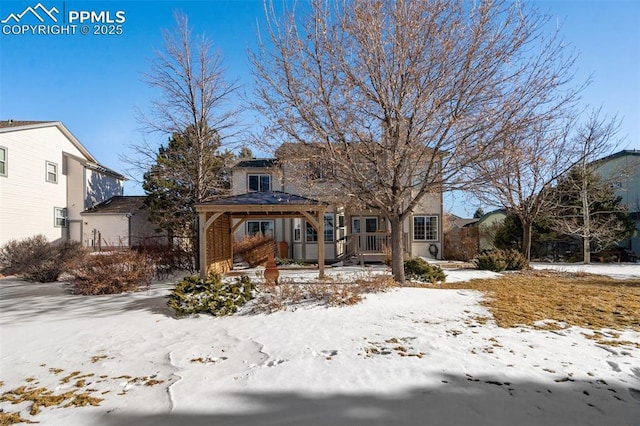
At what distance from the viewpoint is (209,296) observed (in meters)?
7.29

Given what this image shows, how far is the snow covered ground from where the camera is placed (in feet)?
10.8

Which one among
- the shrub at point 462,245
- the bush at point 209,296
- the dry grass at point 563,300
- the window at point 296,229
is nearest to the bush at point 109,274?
the bush at point 209,296

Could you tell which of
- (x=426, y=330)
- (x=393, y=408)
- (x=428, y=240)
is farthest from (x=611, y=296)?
(x=428, y=240)

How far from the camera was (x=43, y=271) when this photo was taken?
11.8m

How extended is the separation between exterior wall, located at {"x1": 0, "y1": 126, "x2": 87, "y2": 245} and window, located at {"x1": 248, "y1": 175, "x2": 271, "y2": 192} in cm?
1204

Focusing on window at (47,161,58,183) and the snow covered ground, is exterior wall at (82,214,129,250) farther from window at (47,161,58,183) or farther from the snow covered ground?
the snow covered ground

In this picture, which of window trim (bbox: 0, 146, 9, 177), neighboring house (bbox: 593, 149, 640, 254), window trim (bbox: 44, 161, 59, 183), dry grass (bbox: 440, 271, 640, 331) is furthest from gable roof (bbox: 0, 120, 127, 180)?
neighboring house (bbox: 593, 149, 640, 254)

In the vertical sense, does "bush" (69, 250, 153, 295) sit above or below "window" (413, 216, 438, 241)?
below

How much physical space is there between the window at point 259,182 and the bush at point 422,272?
11.3 m

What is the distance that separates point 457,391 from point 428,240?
16.9m

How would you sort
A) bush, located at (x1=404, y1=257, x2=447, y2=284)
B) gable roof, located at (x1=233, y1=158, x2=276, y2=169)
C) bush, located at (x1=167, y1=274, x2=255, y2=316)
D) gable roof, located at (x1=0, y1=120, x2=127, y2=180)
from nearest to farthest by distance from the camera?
bush, located at (x1=167, y1=274, x2=255, y2=316) < bush, located at (x1=404, y1=257, x2=447, y2=284) < gable roof, located at (x1=0, y1=120, x2=127, y2=180) < gable roof, located at (x1=233, y1=158, x2=276, y2=169)

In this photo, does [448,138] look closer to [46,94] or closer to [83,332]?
[83,332]

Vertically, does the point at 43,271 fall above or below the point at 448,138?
below

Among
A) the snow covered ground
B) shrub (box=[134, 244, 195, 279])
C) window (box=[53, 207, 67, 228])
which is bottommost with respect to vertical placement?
the snow covered ground
